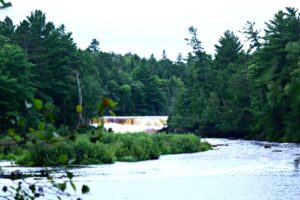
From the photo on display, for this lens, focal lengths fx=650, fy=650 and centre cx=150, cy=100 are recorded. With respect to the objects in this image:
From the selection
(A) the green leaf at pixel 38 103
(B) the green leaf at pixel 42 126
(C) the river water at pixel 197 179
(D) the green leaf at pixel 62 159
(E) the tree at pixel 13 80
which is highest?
(E) the tree at pixel 13 80

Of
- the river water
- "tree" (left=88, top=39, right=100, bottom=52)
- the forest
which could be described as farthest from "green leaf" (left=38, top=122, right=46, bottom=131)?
"tree" (left=88, top=39, right=100, bottom=52)

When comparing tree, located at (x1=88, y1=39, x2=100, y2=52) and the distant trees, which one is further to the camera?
tree, located at (x1=88, y1=39, x2=100, y2=52)

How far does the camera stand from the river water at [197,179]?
77.2 ft

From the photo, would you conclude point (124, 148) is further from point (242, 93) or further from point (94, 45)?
point (94, 45)

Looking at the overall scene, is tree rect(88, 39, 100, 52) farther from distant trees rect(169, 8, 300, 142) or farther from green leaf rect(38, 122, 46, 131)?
green leaf rect(38, 122, 46, 131)

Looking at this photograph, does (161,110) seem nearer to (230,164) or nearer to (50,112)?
(230,164)

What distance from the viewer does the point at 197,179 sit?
1144 inches

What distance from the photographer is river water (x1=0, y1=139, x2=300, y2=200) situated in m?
23.5

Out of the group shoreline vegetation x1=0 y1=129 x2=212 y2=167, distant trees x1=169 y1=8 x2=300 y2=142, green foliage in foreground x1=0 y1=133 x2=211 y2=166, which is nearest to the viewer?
shoreline vegetation x1=0 y1=129 x2=212 y2=167

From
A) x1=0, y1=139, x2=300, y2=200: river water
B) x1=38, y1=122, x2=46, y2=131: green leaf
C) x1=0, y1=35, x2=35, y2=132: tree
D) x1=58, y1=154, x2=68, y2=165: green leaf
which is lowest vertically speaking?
x1=0, y1=139, x2=300, y2=200: river water

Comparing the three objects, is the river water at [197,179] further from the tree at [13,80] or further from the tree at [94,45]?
the tree at [94,45]

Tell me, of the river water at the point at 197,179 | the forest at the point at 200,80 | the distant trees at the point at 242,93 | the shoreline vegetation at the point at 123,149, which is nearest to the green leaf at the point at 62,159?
the river water at the point at 197,179

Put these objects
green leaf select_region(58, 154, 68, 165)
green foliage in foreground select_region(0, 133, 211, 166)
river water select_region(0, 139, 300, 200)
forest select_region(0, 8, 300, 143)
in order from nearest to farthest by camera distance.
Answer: green leaf select_region(58, 154, 68, 165) < river water select_region(0, 139, 300, 200) < green foliage in foreground select_region(0, 133, 211, 166) < forest select_region(0, 8, 300, 143)

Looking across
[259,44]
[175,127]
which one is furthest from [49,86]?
[259,44]
